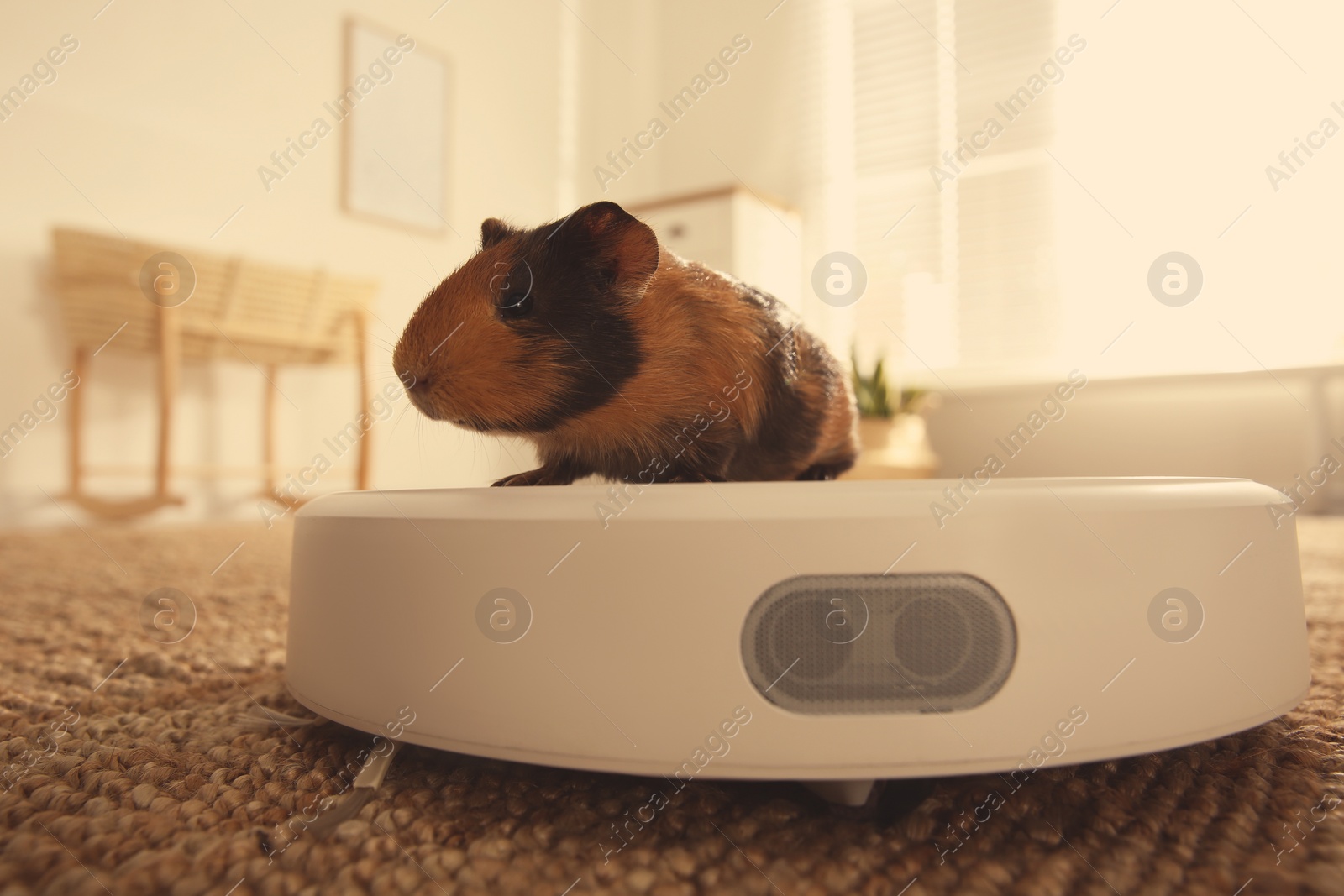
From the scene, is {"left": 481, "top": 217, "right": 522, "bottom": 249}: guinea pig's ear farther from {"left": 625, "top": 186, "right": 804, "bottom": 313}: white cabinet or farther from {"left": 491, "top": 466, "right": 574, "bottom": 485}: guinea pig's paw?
{"left": 625, "top": 186, "right": 804, "bottom": 313}: white cabinet

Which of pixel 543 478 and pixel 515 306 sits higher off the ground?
pixel 515 306

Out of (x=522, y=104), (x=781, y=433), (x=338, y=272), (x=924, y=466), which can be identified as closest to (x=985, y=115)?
(x=924, y=466)

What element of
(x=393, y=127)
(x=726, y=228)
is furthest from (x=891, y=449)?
(x=393, y=127)

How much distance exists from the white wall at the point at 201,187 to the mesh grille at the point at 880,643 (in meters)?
2.01

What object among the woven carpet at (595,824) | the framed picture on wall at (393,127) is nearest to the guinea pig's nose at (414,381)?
the woven carpet at (595,824)

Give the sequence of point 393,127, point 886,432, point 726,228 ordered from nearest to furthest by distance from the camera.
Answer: point 726,228, point 886,432, point 393,127

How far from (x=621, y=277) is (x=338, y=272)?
10.4ft

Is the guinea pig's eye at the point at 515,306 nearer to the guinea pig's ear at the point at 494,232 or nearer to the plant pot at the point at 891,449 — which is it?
the guinea pig's ear at the point at 494,232

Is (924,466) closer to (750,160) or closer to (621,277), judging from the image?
(750,160)

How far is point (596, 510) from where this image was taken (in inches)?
15.7

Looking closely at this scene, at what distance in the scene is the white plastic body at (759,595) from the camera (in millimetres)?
381

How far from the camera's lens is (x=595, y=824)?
1.36ft

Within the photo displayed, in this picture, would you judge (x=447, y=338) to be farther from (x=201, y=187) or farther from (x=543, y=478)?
(x=201, y=187)

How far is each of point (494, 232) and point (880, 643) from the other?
0.37 meters
